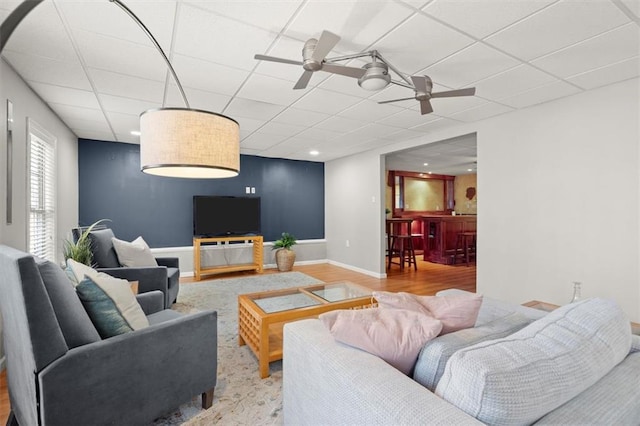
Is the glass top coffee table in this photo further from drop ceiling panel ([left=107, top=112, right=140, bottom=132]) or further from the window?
drop ceiling panel ([left=107, top=112, right=140, bottom=132])

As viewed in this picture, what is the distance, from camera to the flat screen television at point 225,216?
18.4ft

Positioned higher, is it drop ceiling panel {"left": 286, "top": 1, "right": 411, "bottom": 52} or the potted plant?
drop ceiling panel {"left": 286, "top": 1, "right": 411, "bottom": 52}

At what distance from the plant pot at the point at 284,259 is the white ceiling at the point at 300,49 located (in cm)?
314

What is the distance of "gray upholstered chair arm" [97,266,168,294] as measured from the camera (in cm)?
294

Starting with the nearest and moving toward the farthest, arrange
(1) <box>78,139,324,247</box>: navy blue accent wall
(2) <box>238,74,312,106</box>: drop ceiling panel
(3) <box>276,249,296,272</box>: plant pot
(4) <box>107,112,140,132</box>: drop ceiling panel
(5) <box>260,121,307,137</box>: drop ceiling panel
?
(2) <box>238,74,312,106</box>: drop ceiling panel < (4) <box>107,112,140,132</box>: drop ceiling panel < (5) <box>260,121,307,137</box>: drop ceiling panel < (1) <box>78,139,324,247</box>: navy blue accent wall < (3) <box>276,249,296,272</box>: plant pot

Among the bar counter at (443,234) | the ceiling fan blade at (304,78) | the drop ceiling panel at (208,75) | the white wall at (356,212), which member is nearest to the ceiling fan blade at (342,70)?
the ceiling fan blade at (304,78)

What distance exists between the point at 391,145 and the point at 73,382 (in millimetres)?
4948

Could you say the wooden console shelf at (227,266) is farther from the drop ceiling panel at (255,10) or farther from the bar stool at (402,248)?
the drop ceiling panel at (255,10)

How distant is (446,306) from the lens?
1278mm

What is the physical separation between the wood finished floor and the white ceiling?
8.74 feet

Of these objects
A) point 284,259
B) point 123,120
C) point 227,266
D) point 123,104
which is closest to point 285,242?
point 284,259

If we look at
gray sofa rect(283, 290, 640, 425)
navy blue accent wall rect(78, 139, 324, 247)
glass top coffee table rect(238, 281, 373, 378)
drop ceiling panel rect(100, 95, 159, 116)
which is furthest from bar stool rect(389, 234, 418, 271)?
gray sofa rect(283, 290, 640, 425)

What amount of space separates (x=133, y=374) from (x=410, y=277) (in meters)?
4.83

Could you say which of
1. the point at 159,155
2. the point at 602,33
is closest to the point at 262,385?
the point at 159,155
